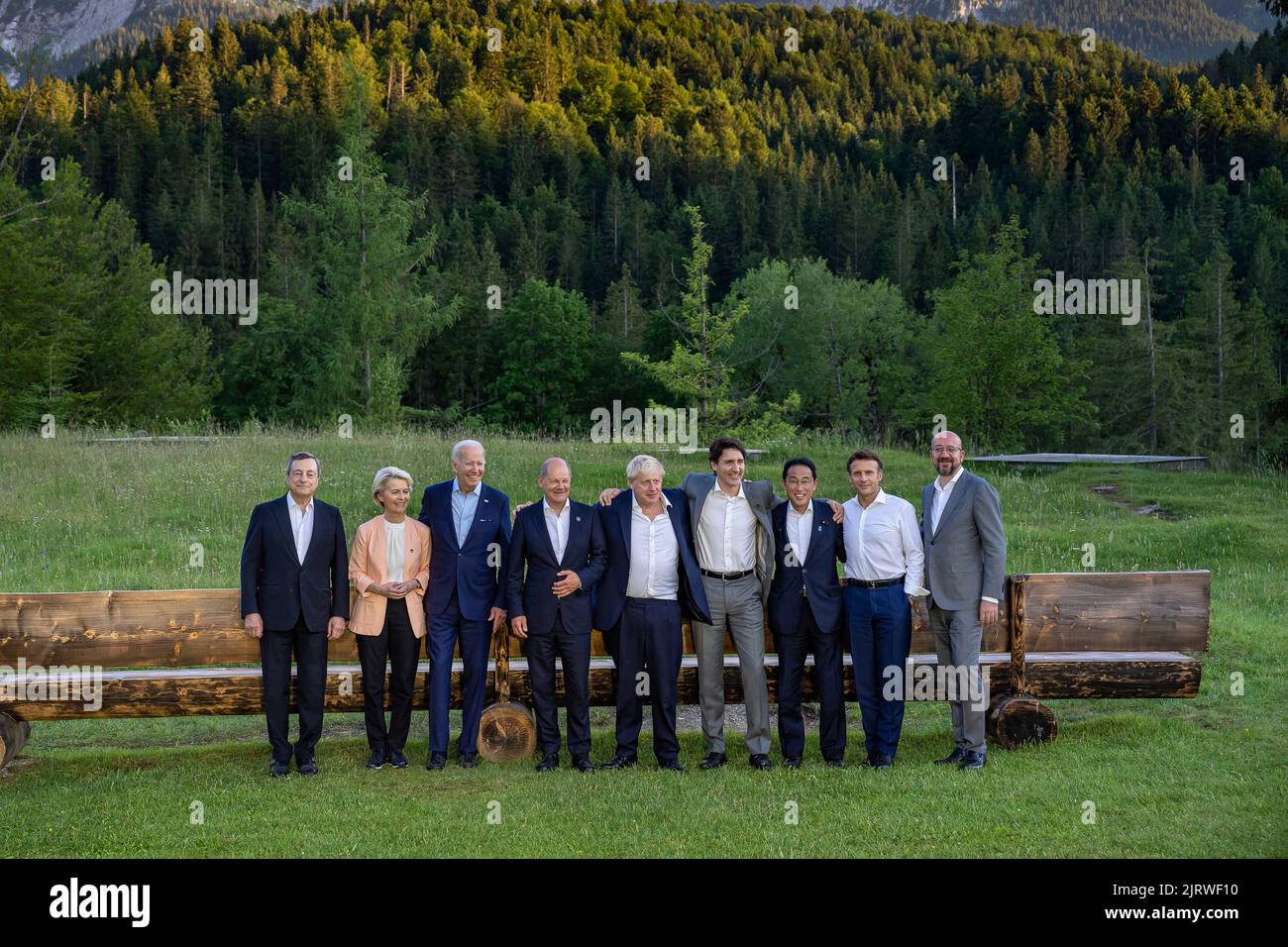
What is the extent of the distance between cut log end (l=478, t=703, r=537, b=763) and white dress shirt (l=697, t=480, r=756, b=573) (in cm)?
165

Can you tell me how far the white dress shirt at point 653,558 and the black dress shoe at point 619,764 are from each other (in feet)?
3.59

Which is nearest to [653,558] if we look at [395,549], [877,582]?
[877,582]

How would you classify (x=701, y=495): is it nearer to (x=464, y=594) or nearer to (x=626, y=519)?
(x=626, y=519)

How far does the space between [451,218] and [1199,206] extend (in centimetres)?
6610

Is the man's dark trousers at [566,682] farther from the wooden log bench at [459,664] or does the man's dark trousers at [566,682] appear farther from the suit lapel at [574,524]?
the suit lapel at [574,524]

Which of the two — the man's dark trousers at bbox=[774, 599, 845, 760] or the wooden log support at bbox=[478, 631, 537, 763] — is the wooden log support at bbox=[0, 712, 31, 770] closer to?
the wooden log support at bbox=[478, 631, 537, 763]

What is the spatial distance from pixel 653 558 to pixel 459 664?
1.92 metres

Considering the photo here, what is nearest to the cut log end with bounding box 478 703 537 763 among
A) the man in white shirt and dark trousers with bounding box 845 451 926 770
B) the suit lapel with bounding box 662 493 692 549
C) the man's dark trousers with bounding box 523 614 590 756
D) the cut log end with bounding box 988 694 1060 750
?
the man's dark trousers with bounding box 523 614 590 756

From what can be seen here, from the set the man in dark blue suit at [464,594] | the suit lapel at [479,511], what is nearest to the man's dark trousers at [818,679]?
the man in dark blue suit at [464,594]

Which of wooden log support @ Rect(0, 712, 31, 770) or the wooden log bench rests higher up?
the wooden log bench

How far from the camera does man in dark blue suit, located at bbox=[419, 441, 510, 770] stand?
25.7 feet

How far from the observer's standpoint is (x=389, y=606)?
7.82m

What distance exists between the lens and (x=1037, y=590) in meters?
8.46

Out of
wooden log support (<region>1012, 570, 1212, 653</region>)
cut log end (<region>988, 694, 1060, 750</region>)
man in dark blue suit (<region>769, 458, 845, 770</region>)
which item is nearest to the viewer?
man in dark blue suit (<region>769, 458, 845, 770</region>)
